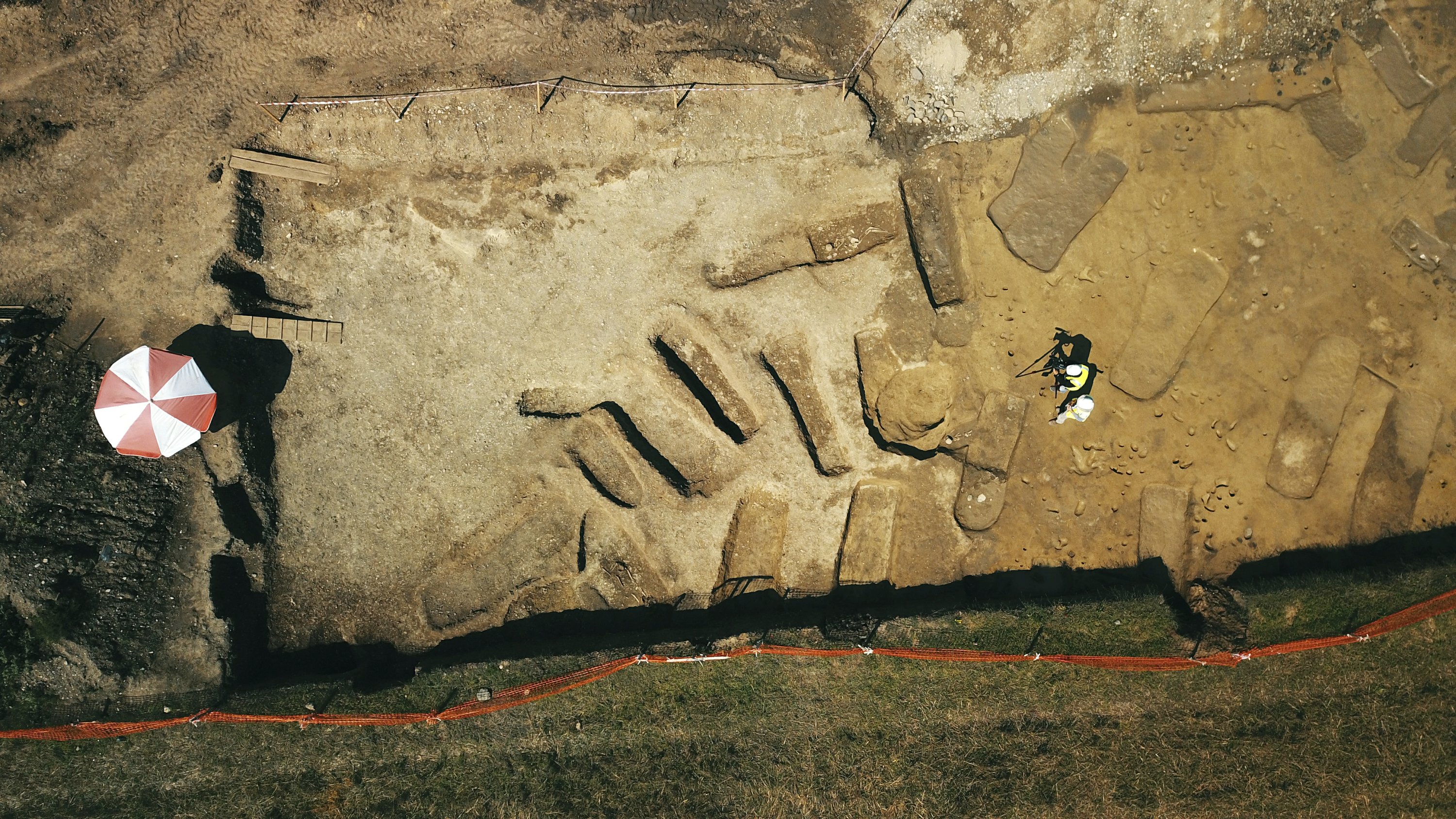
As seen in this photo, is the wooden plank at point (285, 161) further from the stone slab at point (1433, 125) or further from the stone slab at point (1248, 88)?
the stone slab at point (1433, 125)

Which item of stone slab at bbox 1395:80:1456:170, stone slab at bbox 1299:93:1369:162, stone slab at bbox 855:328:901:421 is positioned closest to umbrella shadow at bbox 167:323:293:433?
stone slab at bbox 855:328:901:421

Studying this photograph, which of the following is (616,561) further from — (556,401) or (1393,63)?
(1393,63)

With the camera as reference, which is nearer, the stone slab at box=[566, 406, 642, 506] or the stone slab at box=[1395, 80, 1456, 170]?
the stone slab at box=[566, 406, 642, 506]

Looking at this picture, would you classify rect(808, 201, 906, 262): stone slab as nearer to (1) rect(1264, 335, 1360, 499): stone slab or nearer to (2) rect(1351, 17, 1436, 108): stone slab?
(1) rect(1264, 335, 1360, 499): stone slab

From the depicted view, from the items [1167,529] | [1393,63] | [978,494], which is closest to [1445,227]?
[1393,63]

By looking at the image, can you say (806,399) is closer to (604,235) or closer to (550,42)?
(604,235)

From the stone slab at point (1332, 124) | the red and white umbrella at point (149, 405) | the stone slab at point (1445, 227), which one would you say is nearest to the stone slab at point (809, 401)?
the red and white umbrella at point (149, 405)
